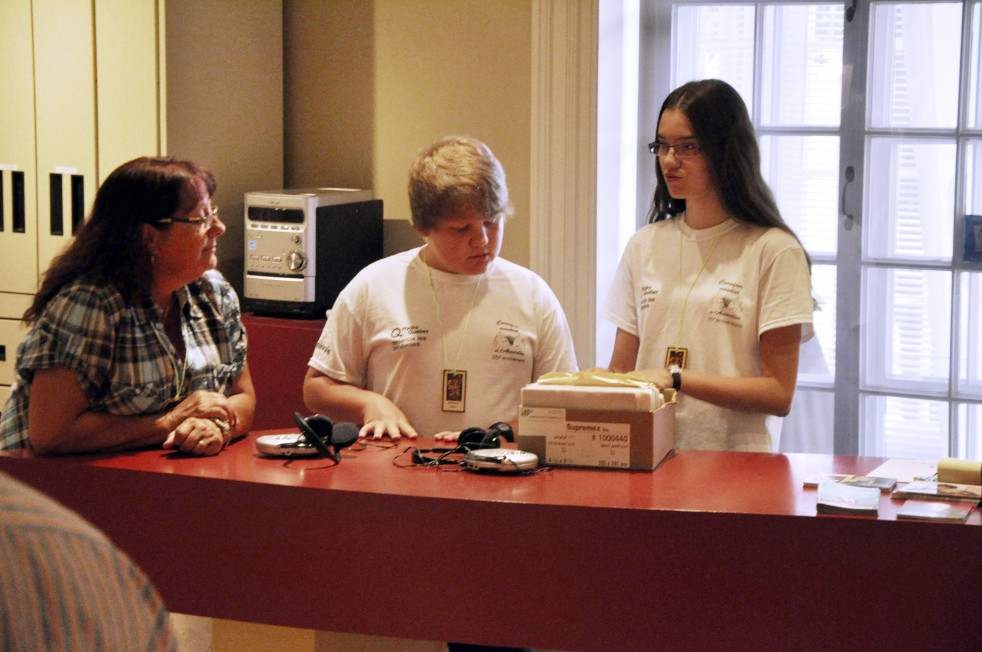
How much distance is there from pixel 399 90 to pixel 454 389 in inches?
66.9

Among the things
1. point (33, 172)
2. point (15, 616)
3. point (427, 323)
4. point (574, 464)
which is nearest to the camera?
point (15, 616)

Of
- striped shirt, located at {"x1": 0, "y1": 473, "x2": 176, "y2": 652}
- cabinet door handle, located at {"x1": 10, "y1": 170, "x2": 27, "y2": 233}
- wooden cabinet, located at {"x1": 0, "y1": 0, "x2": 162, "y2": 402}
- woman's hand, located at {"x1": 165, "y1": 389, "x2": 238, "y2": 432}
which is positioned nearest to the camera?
striped shirt, located at {"x1": 0, "y1": 473, "x2": 176, "y2": 652}

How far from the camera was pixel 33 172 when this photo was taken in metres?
3.26

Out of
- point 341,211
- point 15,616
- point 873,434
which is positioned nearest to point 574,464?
point 15,616

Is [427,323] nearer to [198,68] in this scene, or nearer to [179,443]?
[179,443]

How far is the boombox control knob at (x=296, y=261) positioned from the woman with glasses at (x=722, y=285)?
125 cm

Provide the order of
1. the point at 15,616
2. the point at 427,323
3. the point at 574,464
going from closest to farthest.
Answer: the point at 15,616, the point at 574,464, the point at 427,323

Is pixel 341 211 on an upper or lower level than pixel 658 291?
upper

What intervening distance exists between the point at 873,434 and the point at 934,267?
0.59 meters

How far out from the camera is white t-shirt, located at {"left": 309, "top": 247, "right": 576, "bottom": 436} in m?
2.18

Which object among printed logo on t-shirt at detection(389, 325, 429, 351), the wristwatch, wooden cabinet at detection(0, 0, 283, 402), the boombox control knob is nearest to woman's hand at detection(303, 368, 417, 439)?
printed logo on t-shirt at detection(389, 325, 429, 351)

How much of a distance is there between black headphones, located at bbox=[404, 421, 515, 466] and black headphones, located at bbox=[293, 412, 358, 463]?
0.33ft

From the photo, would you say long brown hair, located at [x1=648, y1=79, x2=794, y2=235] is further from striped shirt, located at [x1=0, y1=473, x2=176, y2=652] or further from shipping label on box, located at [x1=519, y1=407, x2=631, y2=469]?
striped shirt, located at [x1=0, y1=473, x2=176, y2=652]

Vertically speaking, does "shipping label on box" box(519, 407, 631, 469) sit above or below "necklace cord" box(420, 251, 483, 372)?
below
